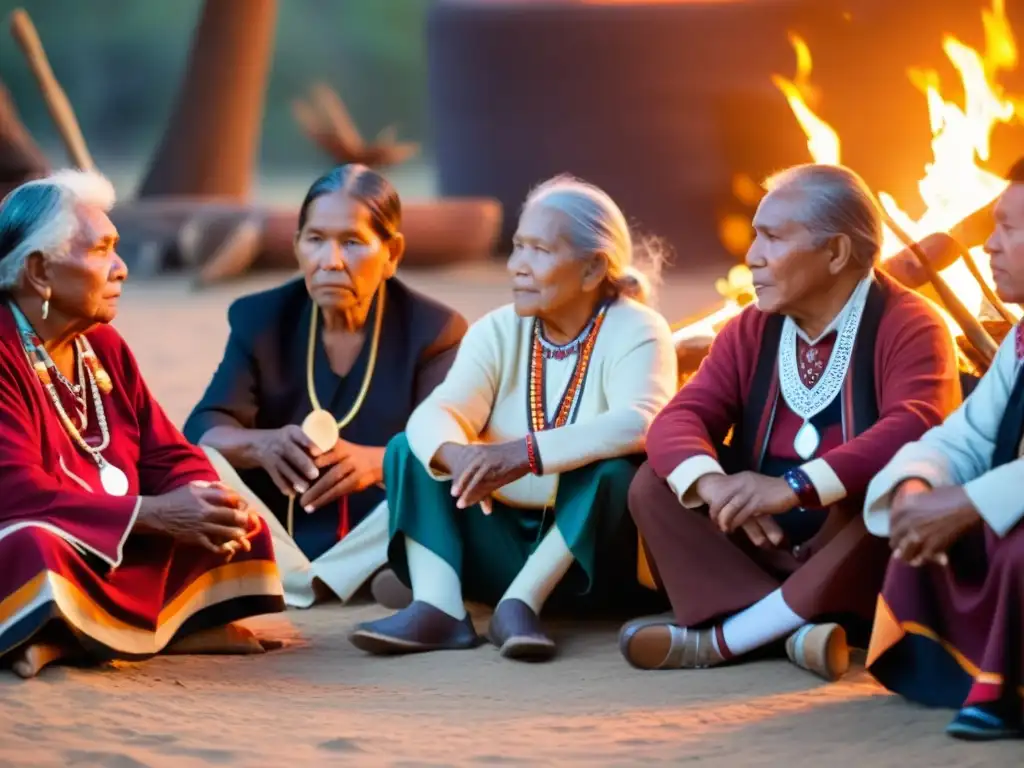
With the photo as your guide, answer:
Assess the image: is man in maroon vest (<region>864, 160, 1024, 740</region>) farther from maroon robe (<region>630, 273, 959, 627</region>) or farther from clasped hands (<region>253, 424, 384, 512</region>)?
clasped hands (<region>253, 424, 384, 512</region>)

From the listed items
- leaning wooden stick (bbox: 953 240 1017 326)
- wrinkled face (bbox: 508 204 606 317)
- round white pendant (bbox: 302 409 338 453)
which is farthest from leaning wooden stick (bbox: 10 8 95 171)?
leaning wooden stick (bbox: 953 240 1017 326)

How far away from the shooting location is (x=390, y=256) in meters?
6.08

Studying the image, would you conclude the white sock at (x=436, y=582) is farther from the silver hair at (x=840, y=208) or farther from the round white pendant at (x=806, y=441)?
the silver hair at (x=840, y=208)

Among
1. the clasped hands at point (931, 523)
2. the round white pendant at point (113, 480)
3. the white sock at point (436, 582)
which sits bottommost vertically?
the white sock at point (436, 582)

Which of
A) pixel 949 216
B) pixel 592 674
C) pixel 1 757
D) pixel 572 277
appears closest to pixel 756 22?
pixel 949 216

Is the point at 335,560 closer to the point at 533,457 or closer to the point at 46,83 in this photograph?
the point at 533,457

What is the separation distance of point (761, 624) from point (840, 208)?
1.15m

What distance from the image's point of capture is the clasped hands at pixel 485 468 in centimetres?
505

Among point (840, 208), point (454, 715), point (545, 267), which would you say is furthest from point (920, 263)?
point (454, 715)

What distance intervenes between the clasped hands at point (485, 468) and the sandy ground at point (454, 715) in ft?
1.50

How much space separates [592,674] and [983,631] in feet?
3.80

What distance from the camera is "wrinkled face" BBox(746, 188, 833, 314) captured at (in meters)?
4.80

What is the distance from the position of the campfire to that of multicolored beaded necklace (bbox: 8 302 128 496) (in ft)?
7.41

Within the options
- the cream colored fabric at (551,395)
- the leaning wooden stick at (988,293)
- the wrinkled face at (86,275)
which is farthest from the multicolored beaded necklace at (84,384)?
the leaning wooden stick at (988,293)
